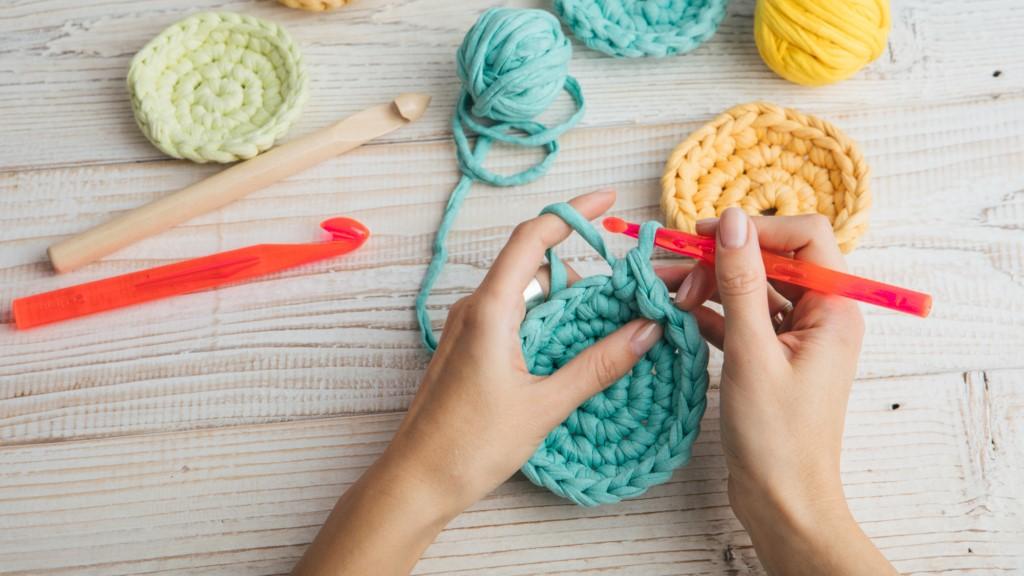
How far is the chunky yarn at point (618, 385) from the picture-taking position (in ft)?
2.71

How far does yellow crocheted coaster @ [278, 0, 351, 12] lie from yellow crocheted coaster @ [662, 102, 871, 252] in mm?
458

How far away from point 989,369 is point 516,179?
56cm

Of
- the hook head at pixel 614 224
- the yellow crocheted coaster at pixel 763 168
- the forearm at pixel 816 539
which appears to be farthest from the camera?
the yellow crocheted coaster at pixel 763 168

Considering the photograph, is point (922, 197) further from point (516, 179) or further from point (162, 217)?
→ point (162, 217)

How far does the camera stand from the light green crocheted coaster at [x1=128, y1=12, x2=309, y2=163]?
99cm

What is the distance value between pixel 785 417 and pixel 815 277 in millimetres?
140

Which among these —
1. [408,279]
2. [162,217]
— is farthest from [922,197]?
[162,217]

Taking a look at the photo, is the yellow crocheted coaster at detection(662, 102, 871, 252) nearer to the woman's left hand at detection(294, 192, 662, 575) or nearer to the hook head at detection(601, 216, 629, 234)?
the hook head at detection(601, 216, 629, 234)

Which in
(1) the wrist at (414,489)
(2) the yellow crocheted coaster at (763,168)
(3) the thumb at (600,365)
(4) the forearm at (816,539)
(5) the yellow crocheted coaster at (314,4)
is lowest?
(4) the forearm at (816,539)

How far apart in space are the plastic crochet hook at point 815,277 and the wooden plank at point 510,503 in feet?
0.59

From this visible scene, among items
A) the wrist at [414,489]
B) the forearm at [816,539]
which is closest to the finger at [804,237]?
the forearm at [816,539]

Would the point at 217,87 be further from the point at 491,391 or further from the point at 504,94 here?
the point at 491,391

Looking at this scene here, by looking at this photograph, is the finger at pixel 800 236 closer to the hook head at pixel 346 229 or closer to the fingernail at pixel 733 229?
the fingernail at pixel 733 229

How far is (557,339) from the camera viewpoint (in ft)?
2.82
